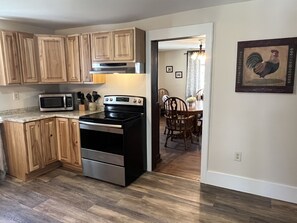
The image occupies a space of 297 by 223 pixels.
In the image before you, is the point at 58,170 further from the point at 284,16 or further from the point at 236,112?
the point at 284,16

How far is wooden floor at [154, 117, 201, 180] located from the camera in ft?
10.8

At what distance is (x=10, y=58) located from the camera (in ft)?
9.88

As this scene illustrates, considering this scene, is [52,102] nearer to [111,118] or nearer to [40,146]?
[40,146]

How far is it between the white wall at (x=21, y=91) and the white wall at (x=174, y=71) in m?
4.46

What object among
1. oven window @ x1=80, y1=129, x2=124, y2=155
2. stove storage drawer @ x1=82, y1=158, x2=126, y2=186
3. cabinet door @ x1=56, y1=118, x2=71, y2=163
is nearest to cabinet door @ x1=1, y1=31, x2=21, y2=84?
cabinet door @ x1=56, y1=118, x2=71, y2=163

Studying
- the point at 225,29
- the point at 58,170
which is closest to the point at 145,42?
Answer: the point at 225,29

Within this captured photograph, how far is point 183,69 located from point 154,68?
4383 millimetres

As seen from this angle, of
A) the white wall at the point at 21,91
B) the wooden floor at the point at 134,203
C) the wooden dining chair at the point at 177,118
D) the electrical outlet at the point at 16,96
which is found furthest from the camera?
the wooden dining chair at the point at 177,118

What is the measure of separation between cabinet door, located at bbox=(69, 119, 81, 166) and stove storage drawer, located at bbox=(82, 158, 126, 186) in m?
0.17

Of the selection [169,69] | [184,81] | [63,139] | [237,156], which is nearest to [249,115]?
[237,156]

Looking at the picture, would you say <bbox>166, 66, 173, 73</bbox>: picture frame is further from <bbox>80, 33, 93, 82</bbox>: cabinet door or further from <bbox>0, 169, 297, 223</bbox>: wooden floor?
<bbox>0, 169, 297, 223</bbox>: wooden floor

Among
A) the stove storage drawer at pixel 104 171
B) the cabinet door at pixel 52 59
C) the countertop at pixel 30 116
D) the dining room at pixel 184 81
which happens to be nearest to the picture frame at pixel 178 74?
the dining room at pixel 184 81

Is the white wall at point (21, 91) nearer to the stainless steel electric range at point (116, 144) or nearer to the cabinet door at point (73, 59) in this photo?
the cabinet door at point (73, 59)

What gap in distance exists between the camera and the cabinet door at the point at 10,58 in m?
2.95
